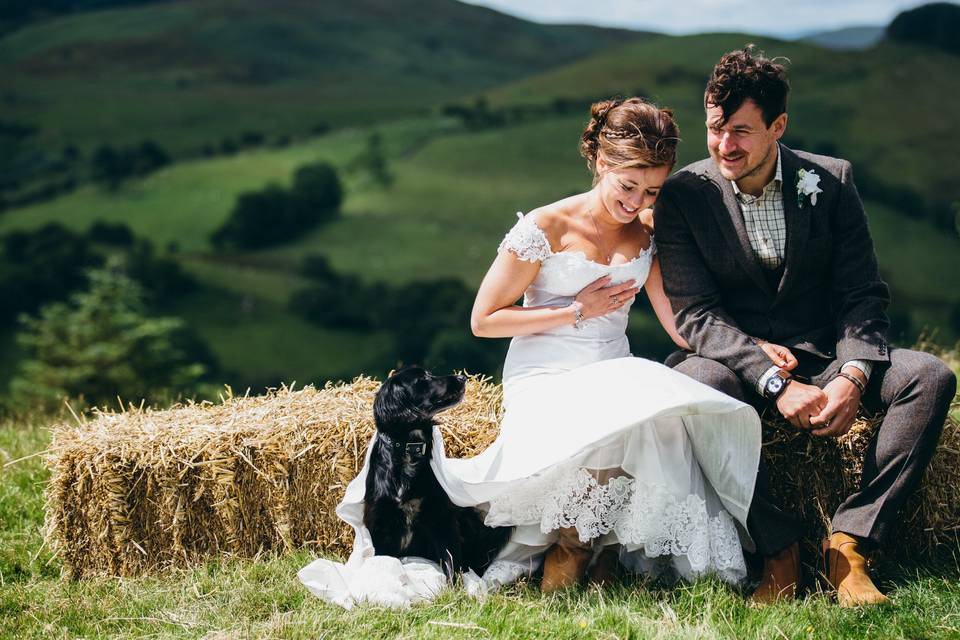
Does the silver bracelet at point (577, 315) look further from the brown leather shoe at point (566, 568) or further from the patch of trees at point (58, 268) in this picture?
the patch of trees at point (58, 268)

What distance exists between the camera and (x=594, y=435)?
369 cm

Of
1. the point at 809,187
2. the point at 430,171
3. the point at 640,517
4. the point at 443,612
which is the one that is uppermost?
the point at 809,187

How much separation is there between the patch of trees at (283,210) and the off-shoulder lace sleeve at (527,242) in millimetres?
46557

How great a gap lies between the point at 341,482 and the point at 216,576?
76 cm

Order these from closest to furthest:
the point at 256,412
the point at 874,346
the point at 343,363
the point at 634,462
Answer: the point at 634,462
the point at 874,346
the point at 256,412
the point at 343,363

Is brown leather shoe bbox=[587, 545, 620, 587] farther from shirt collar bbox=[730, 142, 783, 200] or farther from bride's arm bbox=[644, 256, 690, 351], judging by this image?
shirt collar bbox=[730, 142, 783, 200]

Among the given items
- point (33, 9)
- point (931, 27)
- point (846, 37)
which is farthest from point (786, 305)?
point (33, 9)

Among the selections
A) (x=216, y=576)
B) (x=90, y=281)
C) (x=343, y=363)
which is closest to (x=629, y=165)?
(x=216, y=576)

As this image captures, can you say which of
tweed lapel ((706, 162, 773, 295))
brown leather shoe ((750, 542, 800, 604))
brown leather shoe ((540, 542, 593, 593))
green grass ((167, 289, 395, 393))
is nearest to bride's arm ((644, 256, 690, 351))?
tweed lapel ((706, 162, 773, 295))

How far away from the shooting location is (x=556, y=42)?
3435 inches

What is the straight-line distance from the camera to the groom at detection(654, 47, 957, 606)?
3.86 meters

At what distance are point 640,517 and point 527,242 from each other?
1.43 meters

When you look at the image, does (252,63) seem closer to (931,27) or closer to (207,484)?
(931,27)

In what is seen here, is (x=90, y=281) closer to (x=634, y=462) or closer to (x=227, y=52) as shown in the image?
(x=227, y=52)
